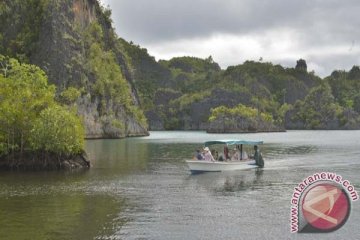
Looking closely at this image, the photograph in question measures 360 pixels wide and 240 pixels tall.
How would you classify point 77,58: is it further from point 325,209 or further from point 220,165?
point 325,209

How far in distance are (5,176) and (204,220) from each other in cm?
2928

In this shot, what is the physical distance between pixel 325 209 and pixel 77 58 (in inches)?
5552

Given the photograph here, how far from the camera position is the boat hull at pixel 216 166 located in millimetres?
60156

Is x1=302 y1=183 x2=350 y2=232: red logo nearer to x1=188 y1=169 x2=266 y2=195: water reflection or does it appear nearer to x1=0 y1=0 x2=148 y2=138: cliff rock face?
x1=188 y1=169 x2=266 y2=195: water reflection

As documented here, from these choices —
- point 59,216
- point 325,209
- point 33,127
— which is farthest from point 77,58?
point 325,209

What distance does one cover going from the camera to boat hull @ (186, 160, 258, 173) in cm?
6016

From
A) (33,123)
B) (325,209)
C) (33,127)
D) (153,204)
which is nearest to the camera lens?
(325,209)

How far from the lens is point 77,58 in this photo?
163875 millimetres

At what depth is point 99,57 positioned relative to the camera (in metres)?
185

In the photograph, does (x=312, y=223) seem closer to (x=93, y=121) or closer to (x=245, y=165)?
(x=245, y=165)

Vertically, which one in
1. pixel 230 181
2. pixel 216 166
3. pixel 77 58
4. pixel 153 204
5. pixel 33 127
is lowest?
pixel 153 204

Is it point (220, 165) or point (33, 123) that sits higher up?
point (33, 123)

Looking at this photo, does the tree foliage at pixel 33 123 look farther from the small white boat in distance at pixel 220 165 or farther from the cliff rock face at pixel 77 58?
the cliff rock face at pixel 77 58

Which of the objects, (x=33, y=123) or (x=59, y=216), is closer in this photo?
(x=59, y=216)
